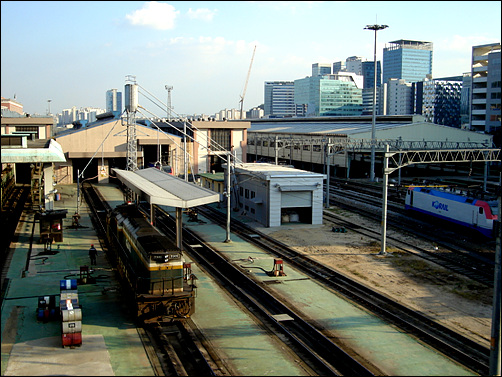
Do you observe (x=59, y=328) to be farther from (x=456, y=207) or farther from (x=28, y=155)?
(x=456, y=207)

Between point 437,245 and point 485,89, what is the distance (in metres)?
74.3

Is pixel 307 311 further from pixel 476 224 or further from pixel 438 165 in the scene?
pixel 438 165

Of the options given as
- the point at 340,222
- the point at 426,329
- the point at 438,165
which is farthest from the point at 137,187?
the point at 438,165

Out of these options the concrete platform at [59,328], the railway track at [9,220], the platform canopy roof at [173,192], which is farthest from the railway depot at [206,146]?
the concrete platform at [59,328]

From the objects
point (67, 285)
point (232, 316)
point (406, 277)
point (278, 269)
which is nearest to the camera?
point (232, 316)

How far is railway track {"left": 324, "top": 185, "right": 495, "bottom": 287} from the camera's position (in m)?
27.2

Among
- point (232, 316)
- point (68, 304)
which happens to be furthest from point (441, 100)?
point (68, 304)

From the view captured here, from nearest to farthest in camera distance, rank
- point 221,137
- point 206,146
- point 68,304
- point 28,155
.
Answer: point 68,304
point 28,155
point 206,146
point 221,137

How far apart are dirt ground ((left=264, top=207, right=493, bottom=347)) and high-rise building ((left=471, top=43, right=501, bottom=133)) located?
225 ft

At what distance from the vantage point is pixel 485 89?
316ft

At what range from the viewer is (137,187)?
24766mm

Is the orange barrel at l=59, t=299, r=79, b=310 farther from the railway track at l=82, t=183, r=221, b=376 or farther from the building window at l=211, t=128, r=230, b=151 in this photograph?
the building window at l=211, t=128, r=230, b=151

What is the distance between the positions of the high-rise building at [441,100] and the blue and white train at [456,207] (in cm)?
15048

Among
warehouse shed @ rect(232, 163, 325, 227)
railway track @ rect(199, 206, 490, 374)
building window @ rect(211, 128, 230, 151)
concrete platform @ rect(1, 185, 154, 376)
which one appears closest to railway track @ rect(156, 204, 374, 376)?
railway track @ rect(199, 206, 490, 374)
